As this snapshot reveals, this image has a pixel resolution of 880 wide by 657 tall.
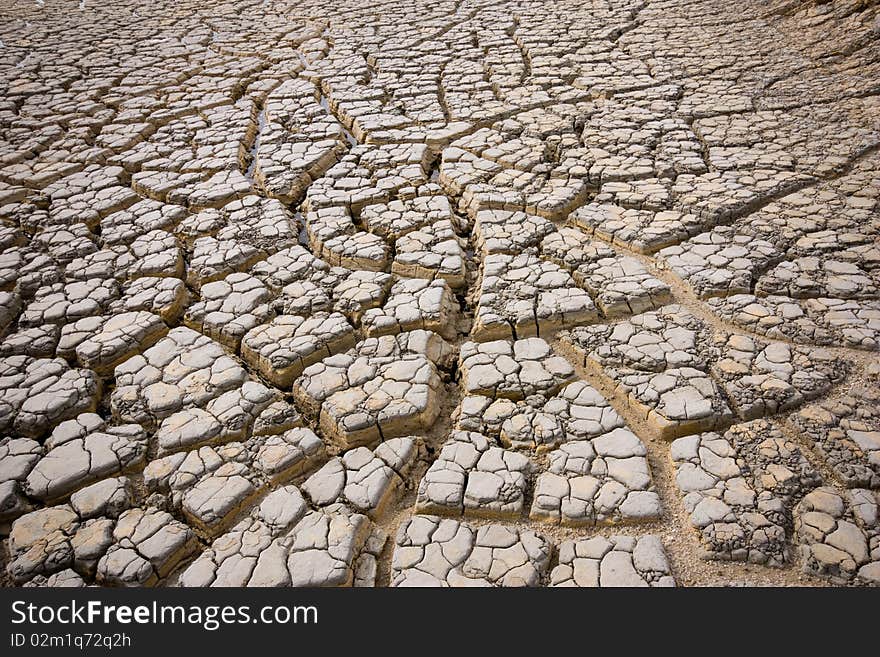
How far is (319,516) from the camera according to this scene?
1758mm

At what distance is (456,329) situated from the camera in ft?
8.20

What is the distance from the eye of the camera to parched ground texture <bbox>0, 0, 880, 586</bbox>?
169 cm

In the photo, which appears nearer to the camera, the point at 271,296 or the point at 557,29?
the point at 271,296

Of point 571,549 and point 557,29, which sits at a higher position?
point 557,29

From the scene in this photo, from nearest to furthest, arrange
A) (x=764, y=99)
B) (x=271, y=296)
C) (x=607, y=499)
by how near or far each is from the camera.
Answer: (x=607, y=499)
(x=271, y=296)
(x=764, y=99)

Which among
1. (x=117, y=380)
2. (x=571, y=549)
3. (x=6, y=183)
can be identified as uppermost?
(x=6, y=183)

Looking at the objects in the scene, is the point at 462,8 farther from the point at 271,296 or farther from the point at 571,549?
the point at 571,549

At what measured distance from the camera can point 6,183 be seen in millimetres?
3791

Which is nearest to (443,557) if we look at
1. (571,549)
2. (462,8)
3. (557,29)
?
(571,549)

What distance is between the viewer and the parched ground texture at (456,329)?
169 cm

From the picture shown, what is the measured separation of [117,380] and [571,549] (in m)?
1.90

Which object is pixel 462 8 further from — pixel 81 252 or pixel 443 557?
pixel 443 557

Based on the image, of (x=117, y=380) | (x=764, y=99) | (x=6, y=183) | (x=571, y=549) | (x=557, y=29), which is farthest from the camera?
(x=557, y=29)

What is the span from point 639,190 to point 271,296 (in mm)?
2128
